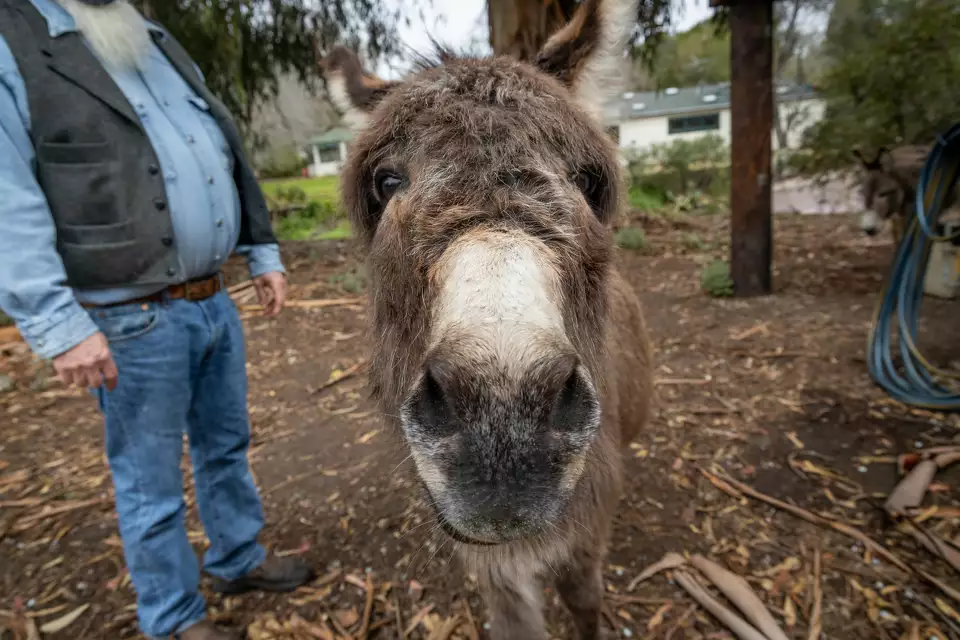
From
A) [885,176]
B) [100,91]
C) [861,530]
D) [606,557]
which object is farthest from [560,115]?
[885,176]

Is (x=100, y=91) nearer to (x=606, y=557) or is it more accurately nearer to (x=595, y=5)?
(x=595, y=5)

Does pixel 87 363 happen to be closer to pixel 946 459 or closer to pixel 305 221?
pixel 946 459

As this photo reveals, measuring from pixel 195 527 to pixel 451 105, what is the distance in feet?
12.1

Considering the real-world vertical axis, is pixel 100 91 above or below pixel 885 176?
above

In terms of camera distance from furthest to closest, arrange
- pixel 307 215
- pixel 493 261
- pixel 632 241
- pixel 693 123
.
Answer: pixel 693 123 < pixel 307 215 < pixel 632 241 < pixel 493 261

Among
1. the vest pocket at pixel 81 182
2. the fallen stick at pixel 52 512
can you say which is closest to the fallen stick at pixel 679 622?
the vest pocket at pixel 81 182

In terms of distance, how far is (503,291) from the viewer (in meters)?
1.21

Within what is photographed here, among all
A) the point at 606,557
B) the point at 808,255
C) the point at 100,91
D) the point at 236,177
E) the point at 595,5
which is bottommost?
the point at 606,557

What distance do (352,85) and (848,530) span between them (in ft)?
13.0

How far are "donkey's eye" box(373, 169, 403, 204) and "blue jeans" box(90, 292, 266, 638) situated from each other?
1.17 meters

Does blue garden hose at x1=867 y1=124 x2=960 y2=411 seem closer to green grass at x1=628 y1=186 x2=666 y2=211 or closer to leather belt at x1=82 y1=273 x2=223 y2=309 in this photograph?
leather belt at x1=82 y1=273 x2=223 y2=309

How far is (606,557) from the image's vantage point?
3.25 meters

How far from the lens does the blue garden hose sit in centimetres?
429

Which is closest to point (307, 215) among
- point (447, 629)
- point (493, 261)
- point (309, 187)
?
point (309, 187)
